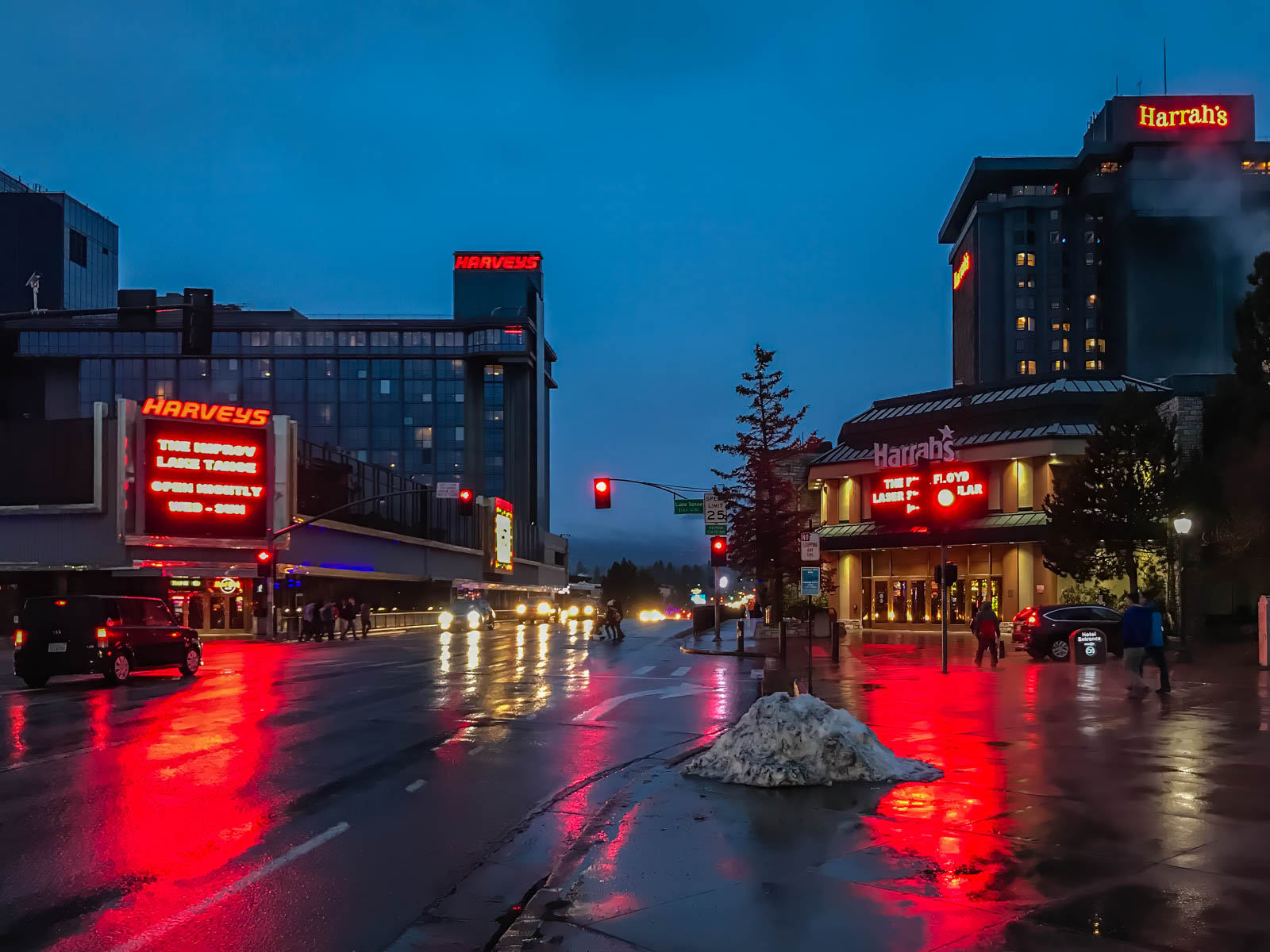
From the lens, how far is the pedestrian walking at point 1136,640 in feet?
65.6

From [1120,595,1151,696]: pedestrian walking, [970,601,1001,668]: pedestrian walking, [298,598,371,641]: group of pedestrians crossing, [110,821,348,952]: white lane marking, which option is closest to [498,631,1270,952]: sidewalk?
[110,821,348,952]: white lane marking

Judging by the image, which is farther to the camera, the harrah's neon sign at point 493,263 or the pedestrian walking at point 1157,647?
the harrah's neon sign at point 493,263

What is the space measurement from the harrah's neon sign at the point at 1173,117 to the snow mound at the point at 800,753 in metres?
146

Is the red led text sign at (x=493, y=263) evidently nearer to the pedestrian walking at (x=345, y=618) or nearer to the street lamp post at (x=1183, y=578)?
the pedestrian walking at (x=345, y=618)

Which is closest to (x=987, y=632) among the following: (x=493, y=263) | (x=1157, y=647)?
(x=1157, y=647)

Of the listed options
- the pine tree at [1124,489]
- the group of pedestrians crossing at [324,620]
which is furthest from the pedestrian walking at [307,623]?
the pine tree at [1124,489]

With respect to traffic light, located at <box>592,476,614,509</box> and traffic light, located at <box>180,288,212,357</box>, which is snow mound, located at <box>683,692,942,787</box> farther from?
traffic light, located at <box>592,476,614,509</box>

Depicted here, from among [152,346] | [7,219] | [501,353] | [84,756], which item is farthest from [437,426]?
[84,756]

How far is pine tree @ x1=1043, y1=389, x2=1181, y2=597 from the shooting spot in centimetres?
4253

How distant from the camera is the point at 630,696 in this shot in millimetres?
21094

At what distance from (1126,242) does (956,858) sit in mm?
144414

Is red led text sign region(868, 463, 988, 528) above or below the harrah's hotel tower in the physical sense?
below

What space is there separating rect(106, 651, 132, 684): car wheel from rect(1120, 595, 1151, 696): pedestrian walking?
19.1 meters

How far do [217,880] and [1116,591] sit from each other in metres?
52.1
